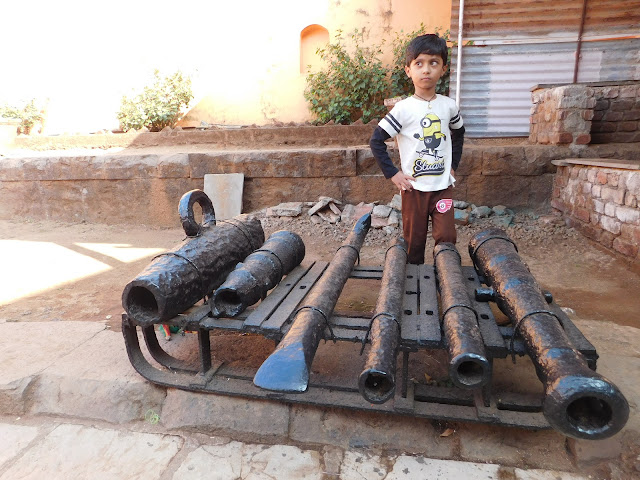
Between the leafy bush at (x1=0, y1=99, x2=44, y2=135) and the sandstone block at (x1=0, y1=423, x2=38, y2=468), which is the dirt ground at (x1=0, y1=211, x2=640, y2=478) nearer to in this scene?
the sandstone block at (x1=0, y1=423, x2=38, y2=468)

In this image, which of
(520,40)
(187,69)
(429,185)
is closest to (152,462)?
(429,185)

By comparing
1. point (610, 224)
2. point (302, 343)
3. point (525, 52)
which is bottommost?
point (610, 224)

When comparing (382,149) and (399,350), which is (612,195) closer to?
(382,149)

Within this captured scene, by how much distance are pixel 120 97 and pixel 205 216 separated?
7.30m

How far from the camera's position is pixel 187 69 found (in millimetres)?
8242

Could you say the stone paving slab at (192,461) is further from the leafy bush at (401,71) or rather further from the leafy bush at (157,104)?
the leafy bush at (157,104)

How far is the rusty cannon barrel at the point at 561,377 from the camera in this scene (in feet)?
3.85

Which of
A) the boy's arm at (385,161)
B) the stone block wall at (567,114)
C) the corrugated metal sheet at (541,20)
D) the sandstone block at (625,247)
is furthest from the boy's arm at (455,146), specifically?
the corrugated metal sheet at (541,20)

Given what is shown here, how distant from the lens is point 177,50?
27.7 ft

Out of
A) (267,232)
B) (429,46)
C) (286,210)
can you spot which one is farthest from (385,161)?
(286,210)

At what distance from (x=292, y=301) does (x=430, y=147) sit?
4.26 ft

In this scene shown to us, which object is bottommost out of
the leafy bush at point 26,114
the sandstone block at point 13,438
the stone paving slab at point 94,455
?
the sandstone block at point 13,438

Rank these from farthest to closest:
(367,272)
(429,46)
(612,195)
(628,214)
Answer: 1. (612,195)
2. (628,214)
3. (367,272)
4. (429,46)

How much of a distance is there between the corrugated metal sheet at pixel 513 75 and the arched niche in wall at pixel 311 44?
10.6 ft
